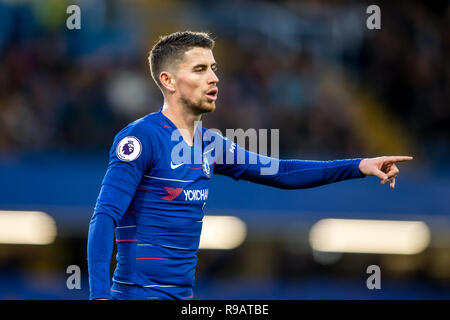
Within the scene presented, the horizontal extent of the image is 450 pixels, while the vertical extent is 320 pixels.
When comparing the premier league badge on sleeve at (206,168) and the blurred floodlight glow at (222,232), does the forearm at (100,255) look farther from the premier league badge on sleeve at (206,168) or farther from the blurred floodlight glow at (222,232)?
the blurred floodlight glow at (222,232)

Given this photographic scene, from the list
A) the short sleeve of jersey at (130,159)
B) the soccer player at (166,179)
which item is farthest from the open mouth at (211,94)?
the short sleeve of jersey at (130,159)

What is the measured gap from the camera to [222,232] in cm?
1043

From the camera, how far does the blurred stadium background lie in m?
10.0

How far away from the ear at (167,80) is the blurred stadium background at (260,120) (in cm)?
551

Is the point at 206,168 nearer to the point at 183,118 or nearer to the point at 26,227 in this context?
the point at 183,118

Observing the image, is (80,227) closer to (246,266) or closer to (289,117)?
(246,266)

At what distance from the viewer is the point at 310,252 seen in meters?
10.6

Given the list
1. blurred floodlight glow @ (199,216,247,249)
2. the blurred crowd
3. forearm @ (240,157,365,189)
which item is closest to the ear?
forearm @ (240,157,365,189)

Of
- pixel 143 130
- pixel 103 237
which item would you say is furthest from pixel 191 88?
pixel 103 237

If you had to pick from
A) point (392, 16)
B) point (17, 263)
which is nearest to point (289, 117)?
point (392, 16)

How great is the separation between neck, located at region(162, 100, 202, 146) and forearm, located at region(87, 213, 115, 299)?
2.72ft

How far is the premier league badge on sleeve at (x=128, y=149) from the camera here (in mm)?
4008

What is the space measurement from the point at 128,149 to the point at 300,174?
4.19 feet
